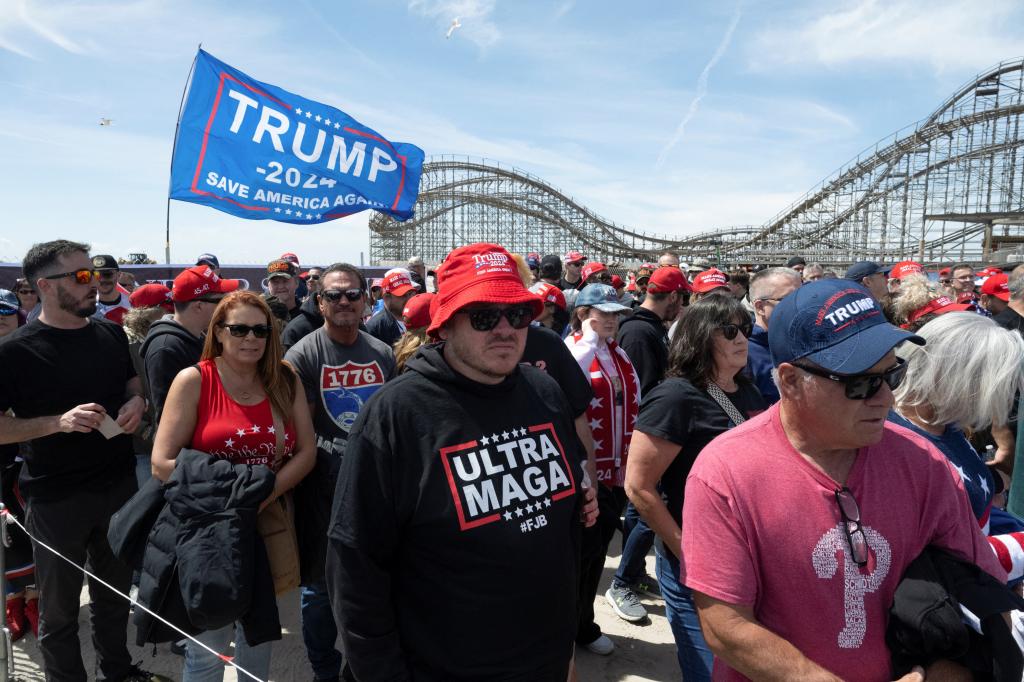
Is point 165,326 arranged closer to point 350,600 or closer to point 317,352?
point 317,352

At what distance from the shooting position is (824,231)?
119ft

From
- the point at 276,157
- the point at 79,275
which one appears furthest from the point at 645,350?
the point at 276,157

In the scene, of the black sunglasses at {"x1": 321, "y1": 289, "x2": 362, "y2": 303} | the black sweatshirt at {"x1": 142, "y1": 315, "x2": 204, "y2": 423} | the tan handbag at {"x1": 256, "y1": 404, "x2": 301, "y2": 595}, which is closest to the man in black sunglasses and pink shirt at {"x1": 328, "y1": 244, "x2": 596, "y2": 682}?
the tan handbag at {"x1": 256, "y1": 404, "x2": 301, "y2": 595}

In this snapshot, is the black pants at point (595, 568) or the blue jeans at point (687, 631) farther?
the black pants at point (595, 568)

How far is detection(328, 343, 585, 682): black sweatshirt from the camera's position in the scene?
1431mm

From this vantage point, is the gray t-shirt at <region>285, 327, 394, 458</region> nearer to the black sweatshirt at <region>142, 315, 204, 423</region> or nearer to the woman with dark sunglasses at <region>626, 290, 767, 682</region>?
the black sweatshirt at <region>142, 315, 204, 423</region>

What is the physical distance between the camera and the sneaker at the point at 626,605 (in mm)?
3426

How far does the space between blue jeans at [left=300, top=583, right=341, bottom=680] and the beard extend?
5.22 feet

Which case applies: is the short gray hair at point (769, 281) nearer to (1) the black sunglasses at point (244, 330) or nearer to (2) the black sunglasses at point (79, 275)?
(1) the black sunglasses at point (244, 330)

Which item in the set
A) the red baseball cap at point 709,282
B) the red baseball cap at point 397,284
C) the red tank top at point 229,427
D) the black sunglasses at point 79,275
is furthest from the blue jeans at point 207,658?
the red baseball cap at point 709,282

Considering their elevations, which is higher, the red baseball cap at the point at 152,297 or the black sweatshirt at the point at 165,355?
the red baseball cap at the point at 152,297

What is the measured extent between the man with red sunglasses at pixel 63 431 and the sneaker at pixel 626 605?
2610 mm

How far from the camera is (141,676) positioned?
9.42ft

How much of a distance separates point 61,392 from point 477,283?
6.98ft
